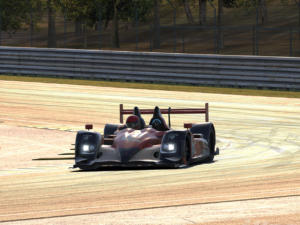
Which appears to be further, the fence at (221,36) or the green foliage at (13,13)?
the green foliage at (13,13)

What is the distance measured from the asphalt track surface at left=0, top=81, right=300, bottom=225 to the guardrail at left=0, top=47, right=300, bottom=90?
6.35m

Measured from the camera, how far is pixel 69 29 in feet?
366

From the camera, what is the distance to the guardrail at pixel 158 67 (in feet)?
102

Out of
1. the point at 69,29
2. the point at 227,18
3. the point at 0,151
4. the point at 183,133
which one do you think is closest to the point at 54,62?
the point at 0,151

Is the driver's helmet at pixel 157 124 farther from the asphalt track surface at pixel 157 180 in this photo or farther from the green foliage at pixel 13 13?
the green foliage at pixel 13 13

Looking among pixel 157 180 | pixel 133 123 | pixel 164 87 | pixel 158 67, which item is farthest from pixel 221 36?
pixel 157 180

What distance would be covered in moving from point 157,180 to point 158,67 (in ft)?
74.0

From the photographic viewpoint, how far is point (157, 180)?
12414 mm

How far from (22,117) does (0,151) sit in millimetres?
6987

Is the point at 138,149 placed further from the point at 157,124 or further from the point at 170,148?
the point at 157,124

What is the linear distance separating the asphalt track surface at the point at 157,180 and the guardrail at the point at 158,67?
6.35 meters

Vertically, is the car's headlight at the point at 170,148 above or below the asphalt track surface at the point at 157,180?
above

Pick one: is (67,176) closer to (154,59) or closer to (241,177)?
(241,177)

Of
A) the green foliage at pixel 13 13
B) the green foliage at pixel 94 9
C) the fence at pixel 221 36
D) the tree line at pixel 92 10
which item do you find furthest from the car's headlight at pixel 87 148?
the green foliage at pixel 13 13
